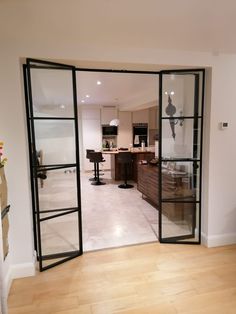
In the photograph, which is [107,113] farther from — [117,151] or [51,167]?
[51,167]

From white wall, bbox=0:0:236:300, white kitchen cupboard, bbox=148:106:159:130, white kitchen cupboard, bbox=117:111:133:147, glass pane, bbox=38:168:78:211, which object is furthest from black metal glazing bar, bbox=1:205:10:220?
white kitchen cupboard, bbox=148:106:159:130

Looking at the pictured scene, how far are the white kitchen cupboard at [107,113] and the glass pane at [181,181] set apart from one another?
18.5ft

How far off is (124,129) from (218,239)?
20.5 feet

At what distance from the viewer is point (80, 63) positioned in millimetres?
2672

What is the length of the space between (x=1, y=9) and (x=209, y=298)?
10.3ft

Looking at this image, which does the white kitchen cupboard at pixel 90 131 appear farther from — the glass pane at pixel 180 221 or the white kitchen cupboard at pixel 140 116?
the glass pane at pixel 180 221

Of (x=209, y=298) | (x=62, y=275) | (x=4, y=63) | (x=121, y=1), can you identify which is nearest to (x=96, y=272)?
(x=62, y=275)

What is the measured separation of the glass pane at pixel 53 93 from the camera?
8.54 ft

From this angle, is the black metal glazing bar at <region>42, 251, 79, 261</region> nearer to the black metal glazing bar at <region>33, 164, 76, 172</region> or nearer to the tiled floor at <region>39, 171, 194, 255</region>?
the tiled floor at <region>39, 171, 194, 255</region>

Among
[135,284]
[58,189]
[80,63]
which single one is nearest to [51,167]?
[58,189]

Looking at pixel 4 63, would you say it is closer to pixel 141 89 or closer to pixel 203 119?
pixel 203 119

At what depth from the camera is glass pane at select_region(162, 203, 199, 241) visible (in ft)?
11.0

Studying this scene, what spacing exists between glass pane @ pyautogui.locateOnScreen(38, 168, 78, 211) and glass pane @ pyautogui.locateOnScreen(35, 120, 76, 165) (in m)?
0.17

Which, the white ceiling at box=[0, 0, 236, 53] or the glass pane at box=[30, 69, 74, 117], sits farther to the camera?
the glass pane at box=[30, 69, 74, 117]
